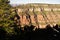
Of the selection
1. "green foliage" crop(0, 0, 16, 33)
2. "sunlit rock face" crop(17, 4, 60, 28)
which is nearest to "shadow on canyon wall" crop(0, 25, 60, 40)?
"green foliage" crop(0, 0, 16, 33)

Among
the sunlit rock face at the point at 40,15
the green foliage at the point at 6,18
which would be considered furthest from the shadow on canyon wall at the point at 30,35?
the sunlit rock face at the point at 40,15

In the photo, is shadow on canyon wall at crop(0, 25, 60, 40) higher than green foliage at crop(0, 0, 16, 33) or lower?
lower

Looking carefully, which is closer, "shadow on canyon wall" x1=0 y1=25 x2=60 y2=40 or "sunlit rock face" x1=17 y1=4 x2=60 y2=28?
"shadow on canyon wall" x1=0 y1=25 x2=60 y2=40

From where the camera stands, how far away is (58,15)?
120938mm

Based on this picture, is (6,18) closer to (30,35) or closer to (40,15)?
(30,35)

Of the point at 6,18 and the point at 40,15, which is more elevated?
the point at 6,18

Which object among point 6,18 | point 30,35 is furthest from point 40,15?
point 6,18

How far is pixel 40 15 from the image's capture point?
390 ft

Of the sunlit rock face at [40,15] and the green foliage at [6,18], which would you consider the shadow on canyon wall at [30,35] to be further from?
the sunlit rock face at [40,15]

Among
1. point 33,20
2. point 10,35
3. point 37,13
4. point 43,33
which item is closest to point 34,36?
point 43,33

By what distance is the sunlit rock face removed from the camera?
105262 millimetres

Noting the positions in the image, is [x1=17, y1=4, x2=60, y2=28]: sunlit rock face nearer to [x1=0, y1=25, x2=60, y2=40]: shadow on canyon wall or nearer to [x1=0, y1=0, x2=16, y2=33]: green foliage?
[x1=0, y1=25, x2=60, y2=40]: shadow on canyon wall

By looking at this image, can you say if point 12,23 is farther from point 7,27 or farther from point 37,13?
point 37,13

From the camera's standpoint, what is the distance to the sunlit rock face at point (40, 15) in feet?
345
